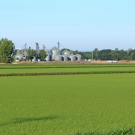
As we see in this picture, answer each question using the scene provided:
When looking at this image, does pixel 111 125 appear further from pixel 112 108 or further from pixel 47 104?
pixel 47 104

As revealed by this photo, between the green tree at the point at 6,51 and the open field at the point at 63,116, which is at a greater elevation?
the green tree at the point at 6,51

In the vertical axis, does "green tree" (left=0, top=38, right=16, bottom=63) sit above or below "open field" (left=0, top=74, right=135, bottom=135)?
above

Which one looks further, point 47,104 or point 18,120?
point 47,104

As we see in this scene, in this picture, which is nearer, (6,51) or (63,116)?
(63,116)

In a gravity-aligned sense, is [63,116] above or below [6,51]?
below

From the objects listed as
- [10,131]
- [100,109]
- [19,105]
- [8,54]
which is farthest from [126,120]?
[8,54]

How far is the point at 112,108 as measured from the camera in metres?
13.9

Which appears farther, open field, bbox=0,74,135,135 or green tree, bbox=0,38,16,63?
green tree, bbox=0,38,16,63

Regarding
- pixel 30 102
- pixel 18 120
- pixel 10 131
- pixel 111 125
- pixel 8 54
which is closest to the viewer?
pixel 10 131

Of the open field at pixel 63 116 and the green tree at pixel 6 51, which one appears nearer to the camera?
the open field at pixel 63 116

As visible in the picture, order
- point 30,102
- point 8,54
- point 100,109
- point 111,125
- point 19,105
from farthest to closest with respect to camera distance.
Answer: point 8,54
point 30,102
point 19,105
point 100,109
point 111,125

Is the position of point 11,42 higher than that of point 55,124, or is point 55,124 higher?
point 11,42

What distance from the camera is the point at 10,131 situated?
937 cm

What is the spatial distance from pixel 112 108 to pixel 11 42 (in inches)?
4625
